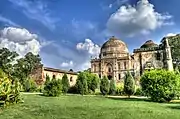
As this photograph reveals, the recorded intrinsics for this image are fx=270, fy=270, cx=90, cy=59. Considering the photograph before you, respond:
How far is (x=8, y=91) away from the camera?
64.6 ft

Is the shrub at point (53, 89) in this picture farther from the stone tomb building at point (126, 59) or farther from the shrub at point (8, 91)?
the stone tomb building at point (126, 59)

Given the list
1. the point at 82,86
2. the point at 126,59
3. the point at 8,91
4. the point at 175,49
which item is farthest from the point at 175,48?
the point at 8,91

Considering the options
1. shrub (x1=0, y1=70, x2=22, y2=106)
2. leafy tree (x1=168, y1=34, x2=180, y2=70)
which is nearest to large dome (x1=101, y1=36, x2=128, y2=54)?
leafy tree (x1=168, y1=34, x2=180, y2=70)

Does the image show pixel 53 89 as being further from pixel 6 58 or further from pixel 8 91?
pixel 6 58

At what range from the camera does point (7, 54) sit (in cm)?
5397

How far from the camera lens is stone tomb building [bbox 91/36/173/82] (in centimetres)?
6334

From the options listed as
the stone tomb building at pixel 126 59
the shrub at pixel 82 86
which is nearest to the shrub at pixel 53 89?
the shrub at pixel 82 86

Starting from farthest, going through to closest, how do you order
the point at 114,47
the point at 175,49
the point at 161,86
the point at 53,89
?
the point at 114,47 < the point at 175,49 < the point at 53,89 < the point at 161,86

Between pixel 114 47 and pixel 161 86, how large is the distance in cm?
4382

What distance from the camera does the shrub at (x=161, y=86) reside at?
29.3 metres

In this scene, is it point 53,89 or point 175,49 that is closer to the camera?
point 53,89

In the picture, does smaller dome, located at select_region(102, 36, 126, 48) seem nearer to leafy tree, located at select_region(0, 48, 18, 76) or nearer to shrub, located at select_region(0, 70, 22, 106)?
leafy tree, located at select_region(0, 48, 18, 76)

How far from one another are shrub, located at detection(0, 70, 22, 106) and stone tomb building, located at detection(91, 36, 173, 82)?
150ft

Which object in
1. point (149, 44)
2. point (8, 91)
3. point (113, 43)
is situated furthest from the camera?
point (149, 44)
